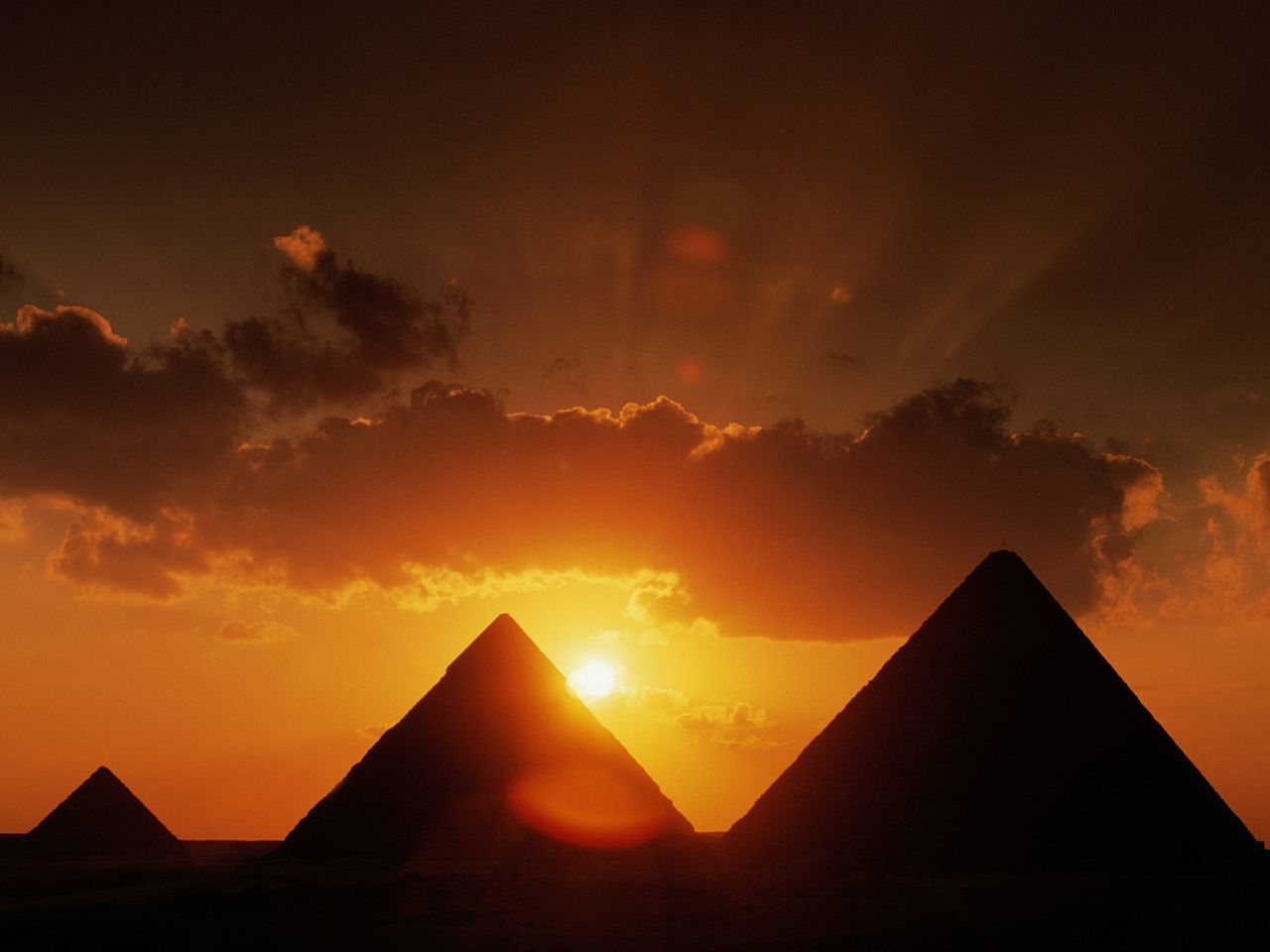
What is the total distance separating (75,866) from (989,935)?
3206 cm

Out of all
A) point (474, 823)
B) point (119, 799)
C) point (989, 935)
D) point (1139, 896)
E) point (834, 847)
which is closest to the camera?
point (989, 935)

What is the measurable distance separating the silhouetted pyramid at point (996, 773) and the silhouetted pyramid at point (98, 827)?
2953 centimetres

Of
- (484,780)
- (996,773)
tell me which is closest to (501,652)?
(484,780)

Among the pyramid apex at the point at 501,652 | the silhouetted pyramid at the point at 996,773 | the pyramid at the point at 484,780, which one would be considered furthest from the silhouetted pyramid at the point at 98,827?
the silhouetted pyramid at the point at 996,773

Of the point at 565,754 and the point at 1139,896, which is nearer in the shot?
the point at 1139,896

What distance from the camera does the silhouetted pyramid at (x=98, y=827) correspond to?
41.1 m

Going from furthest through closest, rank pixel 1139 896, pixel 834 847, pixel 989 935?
1. pixel 834 847
2. pixel 1139 896
3. pixel 989 935

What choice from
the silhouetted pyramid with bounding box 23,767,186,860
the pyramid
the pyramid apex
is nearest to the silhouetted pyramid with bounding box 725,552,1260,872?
the pyramid

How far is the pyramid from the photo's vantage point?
23.6 meters

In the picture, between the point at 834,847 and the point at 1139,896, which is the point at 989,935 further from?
the point at 834,847

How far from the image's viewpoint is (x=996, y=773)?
2162cm

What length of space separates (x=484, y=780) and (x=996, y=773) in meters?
11.4

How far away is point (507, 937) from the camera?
1731cm

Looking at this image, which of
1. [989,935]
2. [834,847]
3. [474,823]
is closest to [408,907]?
[474,823]
